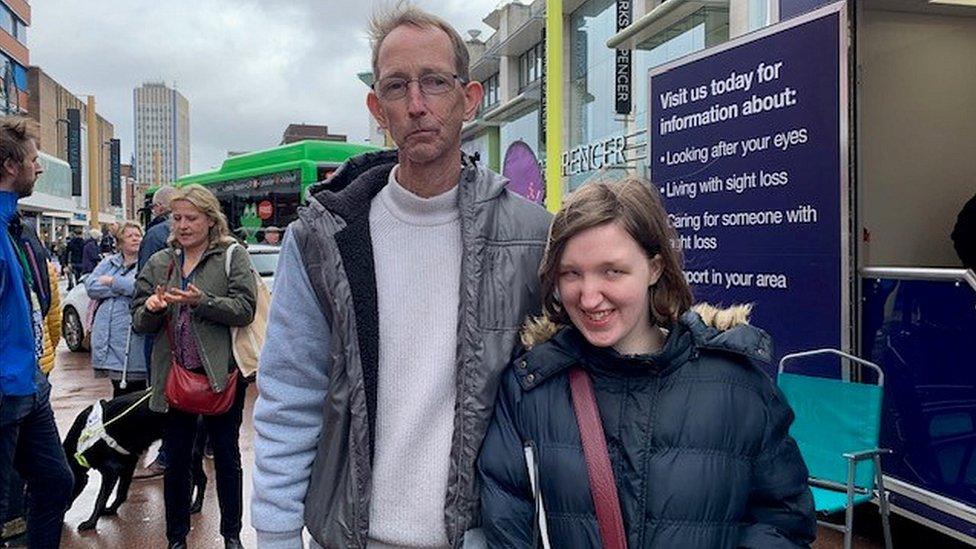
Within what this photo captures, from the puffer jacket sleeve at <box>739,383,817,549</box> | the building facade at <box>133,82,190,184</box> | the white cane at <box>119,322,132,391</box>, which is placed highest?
the building facade at <box>133,82,190,184</box>

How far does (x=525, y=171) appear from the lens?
885cm

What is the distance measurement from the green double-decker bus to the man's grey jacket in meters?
14.1

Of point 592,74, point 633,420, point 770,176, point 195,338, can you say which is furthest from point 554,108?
point 592,74

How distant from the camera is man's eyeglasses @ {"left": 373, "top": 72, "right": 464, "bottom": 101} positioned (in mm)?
1742

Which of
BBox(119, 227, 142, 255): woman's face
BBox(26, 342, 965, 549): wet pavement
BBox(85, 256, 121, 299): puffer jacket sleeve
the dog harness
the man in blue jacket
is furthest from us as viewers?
BBox(119, 227, 142, 255): woman's face

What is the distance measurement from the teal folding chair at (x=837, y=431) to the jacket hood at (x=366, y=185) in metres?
2.56

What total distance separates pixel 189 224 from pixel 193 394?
87 centimetres

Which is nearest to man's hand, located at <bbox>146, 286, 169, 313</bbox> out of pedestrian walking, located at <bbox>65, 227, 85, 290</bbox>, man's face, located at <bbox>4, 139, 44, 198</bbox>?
man's face, located at <bbox>4, 139, 44, 198</bbox>

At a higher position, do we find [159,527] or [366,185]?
[366,185]

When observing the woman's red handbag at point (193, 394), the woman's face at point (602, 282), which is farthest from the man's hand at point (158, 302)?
the woman's face at point (602, 282)

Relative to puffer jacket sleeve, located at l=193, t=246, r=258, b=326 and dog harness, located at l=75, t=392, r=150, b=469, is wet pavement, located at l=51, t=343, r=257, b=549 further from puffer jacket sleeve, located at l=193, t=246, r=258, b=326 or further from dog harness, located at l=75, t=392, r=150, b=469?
puffer jacket sleeve, located at l=193, t=246, r=258, b=326

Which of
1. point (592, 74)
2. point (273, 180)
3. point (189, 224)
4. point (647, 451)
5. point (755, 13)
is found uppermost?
point (592, 74)

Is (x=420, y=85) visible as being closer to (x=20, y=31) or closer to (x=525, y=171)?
(x=525, y=171)

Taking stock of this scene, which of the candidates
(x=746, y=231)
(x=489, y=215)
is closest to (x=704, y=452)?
(x=489, y=215)
